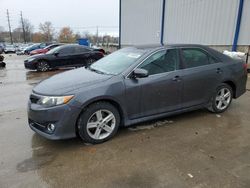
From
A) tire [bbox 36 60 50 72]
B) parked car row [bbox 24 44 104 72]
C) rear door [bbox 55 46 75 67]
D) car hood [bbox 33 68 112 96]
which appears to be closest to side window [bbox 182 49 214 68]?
car hood [bbox 33 68 112 96]

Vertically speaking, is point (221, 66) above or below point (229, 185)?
above

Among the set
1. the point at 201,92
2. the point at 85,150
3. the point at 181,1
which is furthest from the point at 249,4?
the point at 85,150

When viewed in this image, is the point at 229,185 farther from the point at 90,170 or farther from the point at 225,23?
the point at 225,23

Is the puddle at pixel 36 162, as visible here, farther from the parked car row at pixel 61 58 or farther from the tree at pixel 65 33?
the tree at pixel 65 33

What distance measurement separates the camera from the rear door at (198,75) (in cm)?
415

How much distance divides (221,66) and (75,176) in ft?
11.8

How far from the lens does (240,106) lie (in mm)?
5285

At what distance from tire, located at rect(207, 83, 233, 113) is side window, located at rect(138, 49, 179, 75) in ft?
4.03

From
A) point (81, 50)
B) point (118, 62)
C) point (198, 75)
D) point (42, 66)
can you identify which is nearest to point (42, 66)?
point (42, 66)

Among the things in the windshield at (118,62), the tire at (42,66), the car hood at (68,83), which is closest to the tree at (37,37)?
the tire at (42,66)

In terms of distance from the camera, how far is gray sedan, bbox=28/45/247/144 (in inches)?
124

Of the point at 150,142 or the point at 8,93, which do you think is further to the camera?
the point at 8,93

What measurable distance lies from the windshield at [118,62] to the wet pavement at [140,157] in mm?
1121

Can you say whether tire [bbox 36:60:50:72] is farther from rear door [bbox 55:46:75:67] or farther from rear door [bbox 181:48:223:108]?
rear door [bbox 181:48:223:108]
